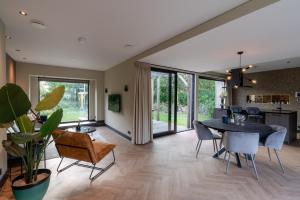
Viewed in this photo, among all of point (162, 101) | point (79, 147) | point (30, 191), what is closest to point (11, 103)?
point (30, 191)

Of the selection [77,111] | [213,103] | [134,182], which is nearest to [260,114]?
[213,103]

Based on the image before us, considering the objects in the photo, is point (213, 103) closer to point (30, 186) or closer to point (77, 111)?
point (77, 111)

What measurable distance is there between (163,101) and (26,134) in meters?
4.52

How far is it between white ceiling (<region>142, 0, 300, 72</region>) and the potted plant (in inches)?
99.0

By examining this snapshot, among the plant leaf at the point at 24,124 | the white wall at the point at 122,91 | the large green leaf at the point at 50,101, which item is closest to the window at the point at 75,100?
the white wall at the point at 122,91

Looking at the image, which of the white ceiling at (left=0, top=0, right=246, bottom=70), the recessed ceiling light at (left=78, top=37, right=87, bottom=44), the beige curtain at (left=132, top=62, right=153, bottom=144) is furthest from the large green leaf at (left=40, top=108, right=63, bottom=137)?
the beige curtain at (left=132, top=62, right=153, bottom=144)

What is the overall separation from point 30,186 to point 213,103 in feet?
25.2

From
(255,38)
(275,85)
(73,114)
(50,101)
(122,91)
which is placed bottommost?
(73,114)

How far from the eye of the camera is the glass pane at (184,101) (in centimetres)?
629

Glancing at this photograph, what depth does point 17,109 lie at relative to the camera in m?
1.56

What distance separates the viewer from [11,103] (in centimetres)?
152

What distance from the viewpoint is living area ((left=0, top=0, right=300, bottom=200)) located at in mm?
1881

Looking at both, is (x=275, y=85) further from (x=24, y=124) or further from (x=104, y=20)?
(x=24, y=124)

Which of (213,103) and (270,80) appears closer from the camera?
(270,80)
